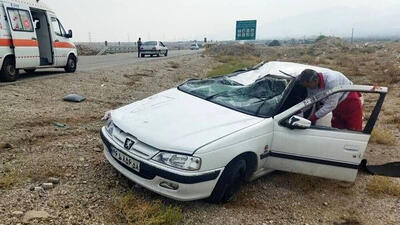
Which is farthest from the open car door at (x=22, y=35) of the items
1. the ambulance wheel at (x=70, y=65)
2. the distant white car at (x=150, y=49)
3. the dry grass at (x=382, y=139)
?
the distant white car at (x=150, y=49)

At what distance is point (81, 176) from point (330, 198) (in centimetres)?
295

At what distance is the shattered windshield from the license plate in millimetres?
1326

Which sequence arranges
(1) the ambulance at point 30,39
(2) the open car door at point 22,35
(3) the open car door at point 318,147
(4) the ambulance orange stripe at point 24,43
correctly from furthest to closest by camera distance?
(4) the ambulance orange stripe at point 24,43 < (2) the open car door at point 22,35 < (1) the ambulance at point 30,39 < (3) the open car door at point 318,147

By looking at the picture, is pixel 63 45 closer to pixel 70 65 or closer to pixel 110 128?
pixel 70 65

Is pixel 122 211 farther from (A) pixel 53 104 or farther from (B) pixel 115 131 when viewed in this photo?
(A) pixel 53 104

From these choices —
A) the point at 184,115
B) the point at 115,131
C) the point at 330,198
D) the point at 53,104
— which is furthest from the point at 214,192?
the point at 53,104

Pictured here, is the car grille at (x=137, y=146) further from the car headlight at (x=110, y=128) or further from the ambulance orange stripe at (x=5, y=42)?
the ambulance orange stripe at (x=5, y=42)

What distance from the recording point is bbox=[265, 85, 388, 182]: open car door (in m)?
3.54

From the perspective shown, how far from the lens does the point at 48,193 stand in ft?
10.8

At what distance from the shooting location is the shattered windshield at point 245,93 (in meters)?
3.72

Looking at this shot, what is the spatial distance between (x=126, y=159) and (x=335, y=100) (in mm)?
2567

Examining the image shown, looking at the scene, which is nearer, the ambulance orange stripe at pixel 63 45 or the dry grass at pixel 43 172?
the dry grass at pixel 43 172

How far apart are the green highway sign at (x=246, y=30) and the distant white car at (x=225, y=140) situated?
26124 mm

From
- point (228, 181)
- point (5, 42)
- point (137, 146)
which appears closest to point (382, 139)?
point (228, 181)
